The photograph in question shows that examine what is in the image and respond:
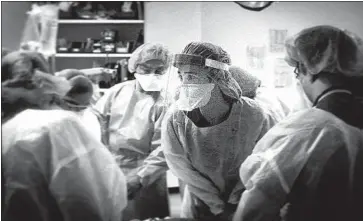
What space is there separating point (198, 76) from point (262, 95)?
0.56ft

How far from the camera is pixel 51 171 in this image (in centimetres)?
86

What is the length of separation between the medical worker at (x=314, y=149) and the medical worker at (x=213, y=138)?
0.17 feet

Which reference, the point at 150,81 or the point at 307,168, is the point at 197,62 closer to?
the point at 150,81

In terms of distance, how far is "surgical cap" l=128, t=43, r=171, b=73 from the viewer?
923 millimetres

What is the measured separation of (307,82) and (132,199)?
1.47 feet

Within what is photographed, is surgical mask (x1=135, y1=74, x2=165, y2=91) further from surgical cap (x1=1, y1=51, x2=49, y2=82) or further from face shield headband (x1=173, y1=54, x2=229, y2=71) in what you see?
surgical cap (x1=1, y1=51, x2=49, y2=82)

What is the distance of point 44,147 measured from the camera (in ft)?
2.82

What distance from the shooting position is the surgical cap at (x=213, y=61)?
856mm

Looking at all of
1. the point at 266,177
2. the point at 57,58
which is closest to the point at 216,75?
the point at 266,177

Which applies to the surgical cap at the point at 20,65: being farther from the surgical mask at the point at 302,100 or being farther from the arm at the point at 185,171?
the surgical mask at the point at 302,100

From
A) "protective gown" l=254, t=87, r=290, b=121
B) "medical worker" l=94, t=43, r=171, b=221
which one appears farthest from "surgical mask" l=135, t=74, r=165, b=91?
"protective gown" l=254, t=87, r=290, b=121

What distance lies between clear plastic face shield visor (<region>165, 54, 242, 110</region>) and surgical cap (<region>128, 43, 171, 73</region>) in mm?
35

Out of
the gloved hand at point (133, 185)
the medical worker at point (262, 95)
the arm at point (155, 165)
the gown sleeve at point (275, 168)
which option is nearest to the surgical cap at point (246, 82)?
the medical worker at point (262, 95)

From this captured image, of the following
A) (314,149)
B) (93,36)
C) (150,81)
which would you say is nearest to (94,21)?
(93,36)
